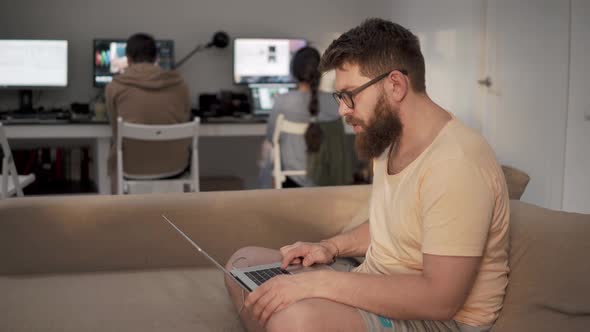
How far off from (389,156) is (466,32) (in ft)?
10.4

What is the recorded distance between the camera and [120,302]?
1938 mm

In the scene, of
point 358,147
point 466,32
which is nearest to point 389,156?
point 358,147

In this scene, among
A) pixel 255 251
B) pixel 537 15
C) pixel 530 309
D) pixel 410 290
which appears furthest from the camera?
pixel 537 15

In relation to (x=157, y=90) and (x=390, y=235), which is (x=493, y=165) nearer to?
(x=390, y=235)

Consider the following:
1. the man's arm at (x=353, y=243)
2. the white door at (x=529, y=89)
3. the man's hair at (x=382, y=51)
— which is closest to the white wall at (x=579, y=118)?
the white door at (x=529, y=89)

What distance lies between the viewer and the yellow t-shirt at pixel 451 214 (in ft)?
4.48

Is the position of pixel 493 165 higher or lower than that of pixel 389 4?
lower

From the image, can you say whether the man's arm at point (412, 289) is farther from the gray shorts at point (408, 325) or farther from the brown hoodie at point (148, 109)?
the brown hoodie at point (148, 109)

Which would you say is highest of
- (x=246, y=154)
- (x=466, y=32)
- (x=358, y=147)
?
(x=466, y=32)

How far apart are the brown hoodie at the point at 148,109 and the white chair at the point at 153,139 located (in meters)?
0.05

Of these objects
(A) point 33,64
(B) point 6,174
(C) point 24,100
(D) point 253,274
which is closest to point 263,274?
(D) point 253,274

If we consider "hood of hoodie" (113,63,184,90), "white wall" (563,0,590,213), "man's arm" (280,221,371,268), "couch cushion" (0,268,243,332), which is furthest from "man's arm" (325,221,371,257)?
"hood of hoodie" (113,63,184,90)

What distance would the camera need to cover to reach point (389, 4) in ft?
18.6

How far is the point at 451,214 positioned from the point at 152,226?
1151 millimetres
